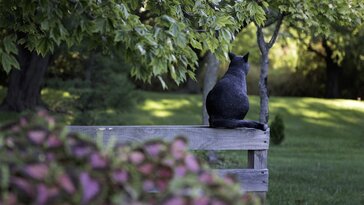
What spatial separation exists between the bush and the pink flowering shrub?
15862 mm

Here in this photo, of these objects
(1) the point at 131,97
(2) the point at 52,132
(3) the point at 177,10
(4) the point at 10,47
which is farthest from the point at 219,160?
(2) the point at 52,132

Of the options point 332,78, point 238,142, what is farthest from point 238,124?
point 332,78

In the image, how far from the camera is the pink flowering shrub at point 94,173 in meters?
1.97

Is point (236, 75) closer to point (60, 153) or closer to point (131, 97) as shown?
point (60, 153)

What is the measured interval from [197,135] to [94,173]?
3480 mm

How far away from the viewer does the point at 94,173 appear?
2.08 m

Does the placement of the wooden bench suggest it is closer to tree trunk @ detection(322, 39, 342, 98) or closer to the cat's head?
A: the cat's head

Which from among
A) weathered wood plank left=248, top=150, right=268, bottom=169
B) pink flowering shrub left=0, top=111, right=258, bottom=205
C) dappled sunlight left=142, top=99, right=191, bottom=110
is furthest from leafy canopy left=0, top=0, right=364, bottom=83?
dappled sunlight left=142, top=99, right=191, bottom=110

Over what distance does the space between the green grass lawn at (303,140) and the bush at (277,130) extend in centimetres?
38

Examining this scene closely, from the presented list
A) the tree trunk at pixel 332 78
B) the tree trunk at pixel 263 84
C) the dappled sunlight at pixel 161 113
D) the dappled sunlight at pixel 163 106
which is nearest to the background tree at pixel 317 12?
the tree trunk at pixel 263 84

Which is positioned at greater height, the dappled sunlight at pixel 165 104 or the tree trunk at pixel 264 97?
the tree trunk at pixel 264 97

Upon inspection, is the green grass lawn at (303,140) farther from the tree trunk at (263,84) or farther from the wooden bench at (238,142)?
the wooden bench at (238,142)

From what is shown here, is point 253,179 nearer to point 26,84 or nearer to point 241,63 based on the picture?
point 241,63

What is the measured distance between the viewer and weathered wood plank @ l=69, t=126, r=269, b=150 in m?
5.38
